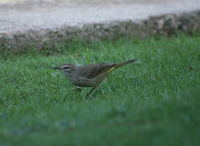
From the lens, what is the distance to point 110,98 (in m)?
5.38

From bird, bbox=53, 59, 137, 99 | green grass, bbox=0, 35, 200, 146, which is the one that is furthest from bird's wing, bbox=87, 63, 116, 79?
green grass, bbox=0, 35, 200, 146

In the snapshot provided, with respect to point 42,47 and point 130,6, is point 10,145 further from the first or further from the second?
point 130,6

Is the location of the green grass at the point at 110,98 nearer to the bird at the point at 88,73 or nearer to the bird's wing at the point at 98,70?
the bird at the point at 88,73

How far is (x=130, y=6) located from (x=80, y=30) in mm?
4175

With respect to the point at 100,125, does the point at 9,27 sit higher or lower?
higher

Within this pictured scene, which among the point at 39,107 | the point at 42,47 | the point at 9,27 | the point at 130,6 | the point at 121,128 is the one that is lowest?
the point at 39,107

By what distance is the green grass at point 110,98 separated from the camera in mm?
3150

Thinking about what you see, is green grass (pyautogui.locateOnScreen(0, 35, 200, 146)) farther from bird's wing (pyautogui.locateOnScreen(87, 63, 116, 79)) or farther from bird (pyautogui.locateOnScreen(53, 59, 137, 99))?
bird's wing (pyautogui.locateOnScreen(87, 63, 116, 79))

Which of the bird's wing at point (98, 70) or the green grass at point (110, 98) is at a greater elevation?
the bird's wing at point (98, 70)

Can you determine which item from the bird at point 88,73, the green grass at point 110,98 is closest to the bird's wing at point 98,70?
the bird at point 88,73

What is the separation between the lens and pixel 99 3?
39.5 ft

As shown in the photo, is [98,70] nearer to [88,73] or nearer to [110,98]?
[88,73]

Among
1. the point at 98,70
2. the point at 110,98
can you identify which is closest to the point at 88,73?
the point at 98,70

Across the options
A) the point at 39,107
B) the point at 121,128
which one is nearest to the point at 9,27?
the point at 39,107
